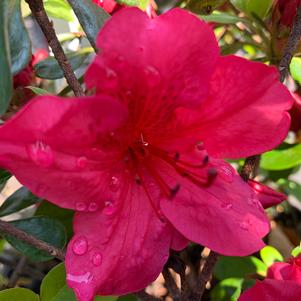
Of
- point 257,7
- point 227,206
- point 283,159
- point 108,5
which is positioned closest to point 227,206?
point 227,206

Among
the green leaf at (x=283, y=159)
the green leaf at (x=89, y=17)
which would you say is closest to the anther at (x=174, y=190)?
the green leaf at (x=89, y=17)

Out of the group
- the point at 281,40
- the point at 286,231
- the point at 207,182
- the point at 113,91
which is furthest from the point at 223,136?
the point at 286,231

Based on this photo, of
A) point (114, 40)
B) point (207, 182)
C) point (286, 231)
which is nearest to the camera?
point (114, 40)

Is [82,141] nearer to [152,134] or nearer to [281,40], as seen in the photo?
[152,134]

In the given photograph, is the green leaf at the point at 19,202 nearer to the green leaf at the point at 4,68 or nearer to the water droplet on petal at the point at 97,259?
the water droplet on petal at the point at 97,259

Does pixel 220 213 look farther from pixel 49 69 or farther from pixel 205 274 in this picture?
pixel 49 69

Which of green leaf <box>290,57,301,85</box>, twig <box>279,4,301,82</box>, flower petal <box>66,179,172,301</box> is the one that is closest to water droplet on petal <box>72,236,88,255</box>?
flower petal <box>66,179,172,301</box>
